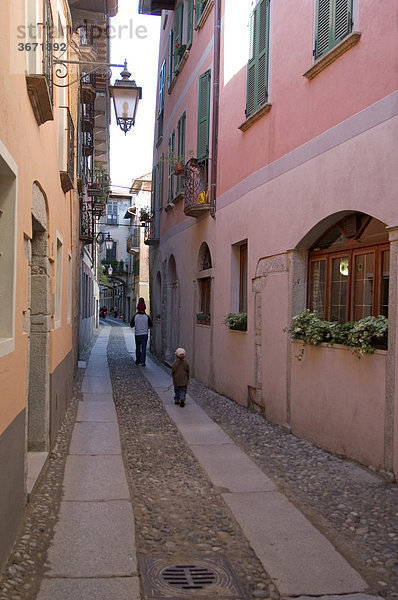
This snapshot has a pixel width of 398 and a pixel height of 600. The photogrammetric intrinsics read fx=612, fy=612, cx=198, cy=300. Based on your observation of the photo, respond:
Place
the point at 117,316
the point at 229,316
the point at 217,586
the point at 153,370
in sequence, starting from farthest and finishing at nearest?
the point at 117,316 < the point at 153,370 < the point at 229,316 < the point at 217,586

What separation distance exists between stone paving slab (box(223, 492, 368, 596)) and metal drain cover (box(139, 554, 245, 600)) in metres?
0.28

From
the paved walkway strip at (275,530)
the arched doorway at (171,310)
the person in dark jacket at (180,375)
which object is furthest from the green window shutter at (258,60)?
the arched doorway at (171,310)

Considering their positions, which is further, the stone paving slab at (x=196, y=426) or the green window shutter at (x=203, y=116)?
the green window shutter at (x=203, y=116)

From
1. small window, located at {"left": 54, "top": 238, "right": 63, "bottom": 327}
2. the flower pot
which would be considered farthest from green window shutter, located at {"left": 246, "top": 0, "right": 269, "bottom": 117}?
the flower pot

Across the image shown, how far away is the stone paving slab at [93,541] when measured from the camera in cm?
388

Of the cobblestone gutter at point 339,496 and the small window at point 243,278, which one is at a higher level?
the small window at point 243,278

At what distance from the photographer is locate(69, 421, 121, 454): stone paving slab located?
7.18 meters

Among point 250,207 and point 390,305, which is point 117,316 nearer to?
point 250,207

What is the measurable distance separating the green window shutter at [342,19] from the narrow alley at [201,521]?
15.4ft

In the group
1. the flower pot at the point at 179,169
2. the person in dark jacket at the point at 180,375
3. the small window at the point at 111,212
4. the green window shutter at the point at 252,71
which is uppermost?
the small window at the point at 111,212

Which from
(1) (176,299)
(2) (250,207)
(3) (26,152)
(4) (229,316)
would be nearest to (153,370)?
(1) (176,299)

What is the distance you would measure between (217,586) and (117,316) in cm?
6120

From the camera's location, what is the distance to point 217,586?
3.73 metres

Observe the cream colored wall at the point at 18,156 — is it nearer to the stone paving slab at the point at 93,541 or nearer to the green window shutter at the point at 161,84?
the stone paving slab at the point at 93,541
